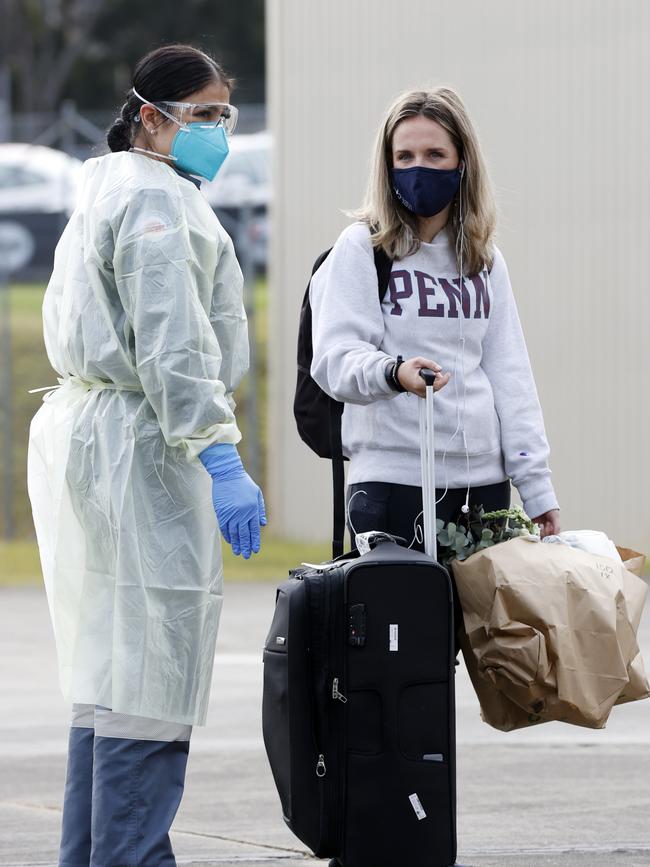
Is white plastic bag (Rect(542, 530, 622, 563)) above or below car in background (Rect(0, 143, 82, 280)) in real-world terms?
below

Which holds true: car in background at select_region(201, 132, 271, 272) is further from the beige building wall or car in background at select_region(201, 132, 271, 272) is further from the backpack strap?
the backpack strap

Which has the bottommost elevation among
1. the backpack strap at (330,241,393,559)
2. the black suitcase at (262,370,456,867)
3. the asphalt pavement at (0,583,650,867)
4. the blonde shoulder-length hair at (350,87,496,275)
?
the asphalt pavement at (0,583,650,867)

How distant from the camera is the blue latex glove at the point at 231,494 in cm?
354

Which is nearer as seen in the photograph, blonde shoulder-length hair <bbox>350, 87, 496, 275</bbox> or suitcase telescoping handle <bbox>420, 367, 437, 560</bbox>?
suitcase telescoping handle <bbox>420, 367, 437, 560</bbox>

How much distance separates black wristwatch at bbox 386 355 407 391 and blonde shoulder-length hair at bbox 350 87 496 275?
1.27 ft

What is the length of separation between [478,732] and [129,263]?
3371mm

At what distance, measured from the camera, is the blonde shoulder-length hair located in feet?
13.1

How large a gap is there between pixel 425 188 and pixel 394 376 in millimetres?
538

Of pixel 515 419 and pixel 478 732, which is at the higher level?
pixel 515 419

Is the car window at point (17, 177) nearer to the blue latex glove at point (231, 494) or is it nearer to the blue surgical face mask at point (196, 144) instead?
the blue surgical face mask at point (196, 144)

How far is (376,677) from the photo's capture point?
11.9 feet

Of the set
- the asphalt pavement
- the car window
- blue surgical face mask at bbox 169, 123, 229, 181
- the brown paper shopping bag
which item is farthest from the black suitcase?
the car window

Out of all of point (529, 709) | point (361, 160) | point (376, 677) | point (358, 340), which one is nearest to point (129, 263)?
point (358, 340)

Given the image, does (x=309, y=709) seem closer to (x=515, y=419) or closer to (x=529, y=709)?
(x=529, y=709)
